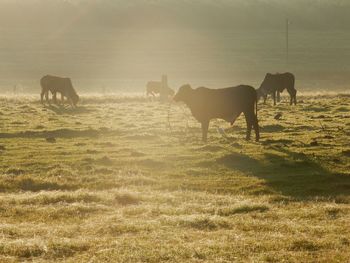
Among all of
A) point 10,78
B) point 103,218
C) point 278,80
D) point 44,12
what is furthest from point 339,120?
point 44,12

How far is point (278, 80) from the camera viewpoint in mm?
42750

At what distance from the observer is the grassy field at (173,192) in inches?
391

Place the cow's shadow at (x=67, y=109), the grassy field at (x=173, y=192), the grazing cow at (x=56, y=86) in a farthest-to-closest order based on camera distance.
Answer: the grazing cow at (x=56, y=86), the cow's shadow at (x=67, y=109), the grassy field at (x=173, y=192)

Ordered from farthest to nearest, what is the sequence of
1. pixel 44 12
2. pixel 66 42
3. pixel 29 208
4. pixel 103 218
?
pixel 44 12
pixel 66 42
pixel 29 208
pixel 103 218

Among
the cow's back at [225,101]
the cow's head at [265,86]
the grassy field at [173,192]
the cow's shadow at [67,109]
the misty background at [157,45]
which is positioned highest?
the misty background at [157,45]

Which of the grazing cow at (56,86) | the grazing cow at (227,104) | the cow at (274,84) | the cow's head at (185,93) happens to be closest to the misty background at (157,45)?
the grazing cow at (56,86)

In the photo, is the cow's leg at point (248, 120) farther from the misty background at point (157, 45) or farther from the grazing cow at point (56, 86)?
the misty background at point (157, 45)

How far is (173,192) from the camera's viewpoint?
49.8 feet

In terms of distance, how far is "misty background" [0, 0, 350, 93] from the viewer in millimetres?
111881

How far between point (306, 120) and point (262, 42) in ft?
432

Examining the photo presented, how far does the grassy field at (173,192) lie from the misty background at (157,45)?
63131 millimetres

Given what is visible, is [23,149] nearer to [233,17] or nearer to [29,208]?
[29,208]

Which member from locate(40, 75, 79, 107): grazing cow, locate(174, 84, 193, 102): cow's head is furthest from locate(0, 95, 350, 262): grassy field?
locate(40, 75, 79, 107): grazing cow

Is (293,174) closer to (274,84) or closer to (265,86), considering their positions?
(265,86)
